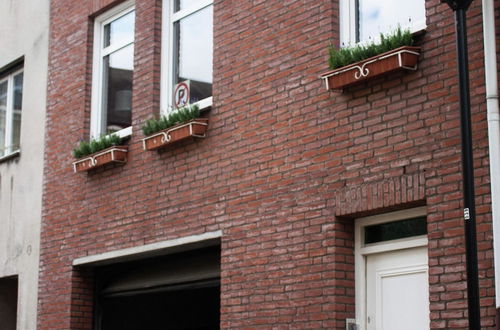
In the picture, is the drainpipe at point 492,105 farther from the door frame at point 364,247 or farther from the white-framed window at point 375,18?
the door frame at point 364,247

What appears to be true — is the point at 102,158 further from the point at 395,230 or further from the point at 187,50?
the point at 395,230

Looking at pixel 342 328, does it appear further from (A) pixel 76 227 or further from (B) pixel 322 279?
(A) pixel 76 227

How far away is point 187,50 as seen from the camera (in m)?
12.2

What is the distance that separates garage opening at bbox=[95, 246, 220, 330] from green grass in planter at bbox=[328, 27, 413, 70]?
9.67 ft

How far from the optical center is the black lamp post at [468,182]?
20.7 ft

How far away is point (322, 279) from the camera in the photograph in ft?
30.9

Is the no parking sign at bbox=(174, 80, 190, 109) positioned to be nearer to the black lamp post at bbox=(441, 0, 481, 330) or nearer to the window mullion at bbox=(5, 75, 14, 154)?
the window mullion at bbox=(5, 75, 14, 154)

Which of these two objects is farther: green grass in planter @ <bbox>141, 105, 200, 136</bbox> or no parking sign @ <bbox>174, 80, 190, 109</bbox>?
no parking sign @ <bbox>174, 80, 190, 109</bbox>

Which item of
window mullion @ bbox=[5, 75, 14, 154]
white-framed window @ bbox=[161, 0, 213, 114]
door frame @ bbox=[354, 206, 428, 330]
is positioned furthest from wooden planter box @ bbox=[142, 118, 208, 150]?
window mullion @ bbox=[5, 75, 14, 154]

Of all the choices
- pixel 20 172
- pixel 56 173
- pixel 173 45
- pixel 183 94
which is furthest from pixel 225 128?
pixel 20 172

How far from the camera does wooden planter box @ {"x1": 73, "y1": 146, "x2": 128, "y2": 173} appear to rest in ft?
40.5

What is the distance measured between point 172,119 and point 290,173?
200 cm

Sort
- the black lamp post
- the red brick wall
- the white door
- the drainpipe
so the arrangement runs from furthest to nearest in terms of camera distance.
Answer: the white door < the red brick wall < the drainpipe < the black lamp post

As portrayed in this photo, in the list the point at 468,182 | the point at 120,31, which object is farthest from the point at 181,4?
the point at 468,182
